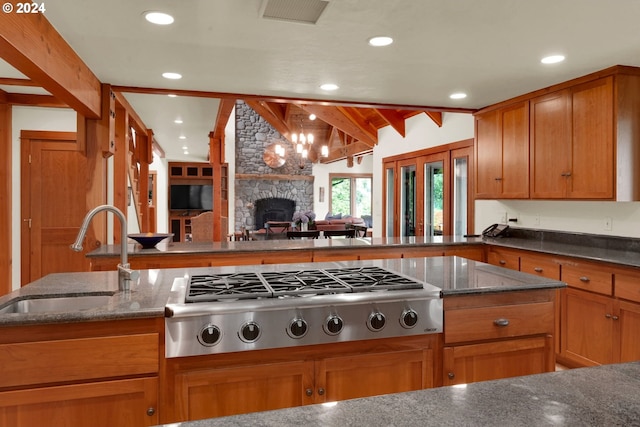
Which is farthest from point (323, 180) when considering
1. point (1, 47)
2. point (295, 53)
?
point (1, 47)

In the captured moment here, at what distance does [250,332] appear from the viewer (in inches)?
67.6

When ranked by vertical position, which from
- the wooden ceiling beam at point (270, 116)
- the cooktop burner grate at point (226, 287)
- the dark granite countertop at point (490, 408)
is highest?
the wooden ceiling beam at point (270, 116)

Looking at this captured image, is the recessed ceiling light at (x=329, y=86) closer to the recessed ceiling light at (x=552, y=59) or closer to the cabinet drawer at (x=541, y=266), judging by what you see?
the recessed ceiling light at (x=552, y=59)

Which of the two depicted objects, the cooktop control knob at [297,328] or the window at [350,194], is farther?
the window at [350,194]

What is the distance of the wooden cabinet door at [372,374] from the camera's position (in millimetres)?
1834

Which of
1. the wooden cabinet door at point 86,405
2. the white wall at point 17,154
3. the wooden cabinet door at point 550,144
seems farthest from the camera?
the white wall at point 17,154

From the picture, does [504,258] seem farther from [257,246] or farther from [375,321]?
[375,321]

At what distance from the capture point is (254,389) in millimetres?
1755

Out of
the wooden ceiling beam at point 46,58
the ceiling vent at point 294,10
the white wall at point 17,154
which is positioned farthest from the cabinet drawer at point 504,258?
the white wall at point 17,154

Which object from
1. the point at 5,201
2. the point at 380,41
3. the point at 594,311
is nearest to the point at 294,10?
the point at 380,41

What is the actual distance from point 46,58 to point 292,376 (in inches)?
85.5

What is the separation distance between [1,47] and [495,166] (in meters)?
4.07

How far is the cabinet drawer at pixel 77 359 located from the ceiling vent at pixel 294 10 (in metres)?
1.66

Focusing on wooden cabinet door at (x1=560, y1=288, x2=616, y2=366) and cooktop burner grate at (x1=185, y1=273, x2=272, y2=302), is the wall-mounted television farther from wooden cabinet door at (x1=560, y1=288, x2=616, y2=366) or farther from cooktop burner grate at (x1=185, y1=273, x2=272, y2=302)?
cooktop burner grate at (x1=185, y1=273, x2=272, y2=302)
